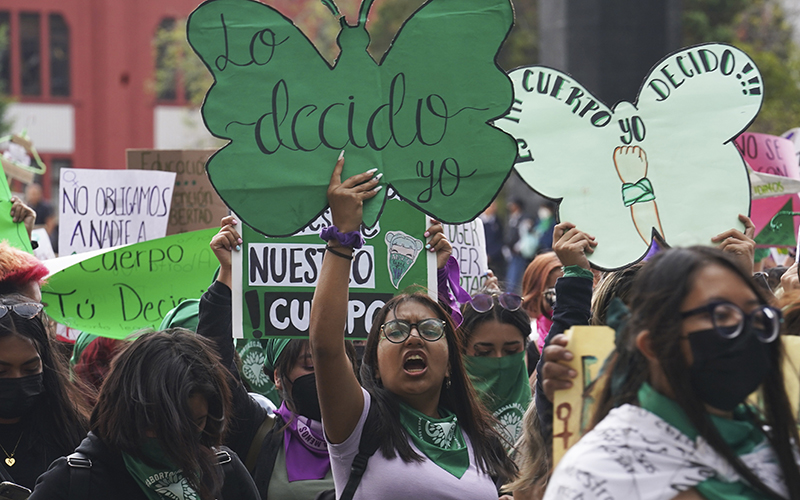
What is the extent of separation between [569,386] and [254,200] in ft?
3.87

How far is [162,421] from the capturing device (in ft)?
9.21

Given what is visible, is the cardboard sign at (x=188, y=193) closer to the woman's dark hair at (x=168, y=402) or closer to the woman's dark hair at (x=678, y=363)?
the woman's dark hair at (x=168, y=402)

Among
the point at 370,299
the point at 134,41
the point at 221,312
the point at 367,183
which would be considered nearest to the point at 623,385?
the point at 367,183

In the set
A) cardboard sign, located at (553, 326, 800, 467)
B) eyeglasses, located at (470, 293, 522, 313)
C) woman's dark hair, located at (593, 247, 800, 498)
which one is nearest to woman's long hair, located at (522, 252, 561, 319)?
eyeglasses, located at (470, 293, 522, 313)

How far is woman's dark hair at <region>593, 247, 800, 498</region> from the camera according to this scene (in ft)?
6.19

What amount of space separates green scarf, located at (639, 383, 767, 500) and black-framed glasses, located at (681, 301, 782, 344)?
0.16 meters

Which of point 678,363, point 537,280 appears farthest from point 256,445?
point 678,363

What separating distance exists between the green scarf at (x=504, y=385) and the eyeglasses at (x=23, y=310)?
5.25ft

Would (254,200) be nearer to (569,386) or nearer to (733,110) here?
(569,386)

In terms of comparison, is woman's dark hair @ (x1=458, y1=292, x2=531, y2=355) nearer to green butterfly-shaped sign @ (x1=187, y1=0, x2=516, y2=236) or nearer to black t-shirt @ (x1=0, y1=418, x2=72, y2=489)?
green butterfly-shaped sign @ (x1=187, y1=0, x2=516, y2=236)

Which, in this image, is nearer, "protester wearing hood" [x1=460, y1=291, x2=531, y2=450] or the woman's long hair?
"protester wearing hood" [x1=460, y1=291, x2=531, y2=450]

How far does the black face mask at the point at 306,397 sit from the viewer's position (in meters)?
3.78

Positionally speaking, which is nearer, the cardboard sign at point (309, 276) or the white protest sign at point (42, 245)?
the cardboard sign at point (309, 276)

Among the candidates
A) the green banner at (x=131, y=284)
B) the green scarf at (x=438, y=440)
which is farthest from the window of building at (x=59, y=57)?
the green scarf at (x=438, y=440)
